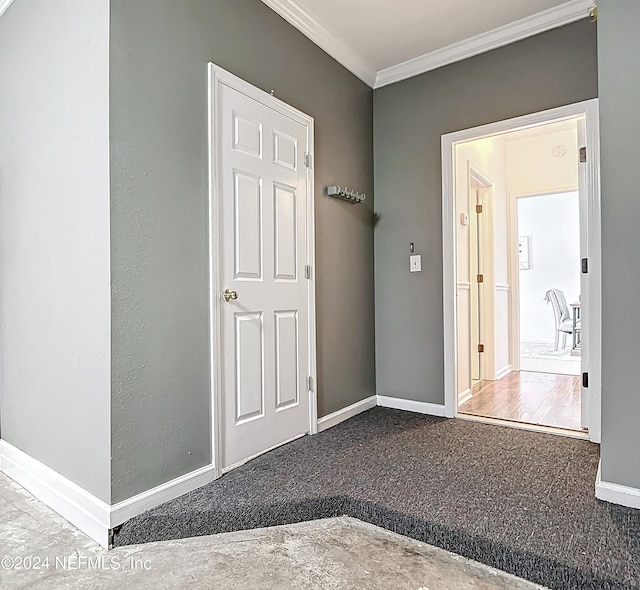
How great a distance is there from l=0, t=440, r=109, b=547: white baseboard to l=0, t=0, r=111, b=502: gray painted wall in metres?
0.04

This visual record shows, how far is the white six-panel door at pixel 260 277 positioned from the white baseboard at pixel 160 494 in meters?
0.14

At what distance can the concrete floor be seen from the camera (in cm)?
148

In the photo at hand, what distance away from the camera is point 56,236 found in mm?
2006

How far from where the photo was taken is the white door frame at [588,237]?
8.32 ft

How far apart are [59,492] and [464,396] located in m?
2.82

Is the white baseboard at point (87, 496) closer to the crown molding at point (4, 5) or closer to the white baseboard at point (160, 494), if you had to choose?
the white baseboard at point (160, 494)

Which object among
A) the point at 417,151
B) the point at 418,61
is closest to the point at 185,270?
the point at 417,151

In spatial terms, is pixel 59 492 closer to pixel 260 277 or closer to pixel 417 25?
pixel 260 277

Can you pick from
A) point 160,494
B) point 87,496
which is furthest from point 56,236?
point 160,494

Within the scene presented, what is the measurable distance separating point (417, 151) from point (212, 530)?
2776 millimetres

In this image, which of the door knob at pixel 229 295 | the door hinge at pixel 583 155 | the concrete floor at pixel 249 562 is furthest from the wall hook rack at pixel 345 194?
the concrete floor at pixel 249 562

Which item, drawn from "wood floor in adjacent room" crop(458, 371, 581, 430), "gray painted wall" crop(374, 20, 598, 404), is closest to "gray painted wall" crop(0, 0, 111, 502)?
"gray painted wall" crop(374, 20, 598, 404)

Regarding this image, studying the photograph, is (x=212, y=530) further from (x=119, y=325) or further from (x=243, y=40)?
(x=243, y=40)

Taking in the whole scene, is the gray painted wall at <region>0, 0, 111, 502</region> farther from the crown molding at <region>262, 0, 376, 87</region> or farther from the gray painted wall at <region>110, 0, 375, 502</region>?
the crown molding at <region>262, 0, 376, 87</region>
